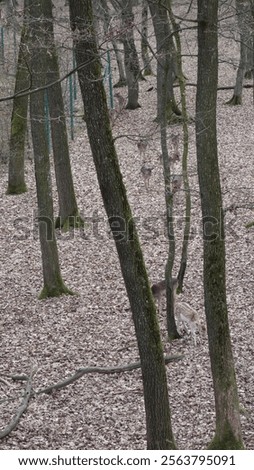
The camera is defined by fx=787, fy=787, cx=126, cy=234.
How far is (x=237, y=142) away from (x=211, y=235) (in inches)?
662

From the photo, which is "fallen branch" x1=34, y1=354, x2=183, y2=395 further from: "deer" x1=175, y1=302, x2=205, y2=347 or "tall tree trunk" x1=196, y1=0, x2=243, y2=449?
"tall tree trunk" x1=196, y1=0, x2=243, y2=449

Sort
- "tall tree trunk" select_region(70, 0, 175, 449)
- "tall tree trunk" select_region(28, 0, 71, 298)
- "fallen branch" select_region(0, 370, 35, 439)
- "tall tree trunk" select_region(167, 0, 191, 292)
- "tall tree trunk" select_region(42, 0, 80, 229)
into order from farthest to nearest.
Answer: "tall tree trunk" select_region(42, 0, 80, 229), "tall tree trunk" select_region(28, 0, 71, 298), "tall tree trunk" select_region(167, 0, 191, 292), "fallen branch" select_region(0, 370, 35, 439), "tall tree trunk" select_region(70, 0, 175, 449)

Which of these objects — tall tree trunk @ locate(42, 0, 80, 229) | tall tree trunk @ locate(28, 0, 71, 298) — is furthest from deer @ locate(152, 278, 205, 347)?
tall tree trunk @ locate(42, 0, 80, 229)

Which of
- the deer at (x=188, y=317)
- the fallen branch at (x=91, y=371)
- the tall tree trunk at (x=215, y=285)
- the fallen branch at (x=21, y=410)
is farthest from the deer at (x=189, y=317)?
the tall tree trunk at (x=215, y=285)

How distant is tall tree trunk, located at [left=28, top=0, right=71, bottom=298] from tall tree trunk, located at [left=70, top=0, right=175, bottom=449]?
16.9 ft

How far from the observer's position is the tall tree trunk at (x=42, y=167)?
46.3 ft

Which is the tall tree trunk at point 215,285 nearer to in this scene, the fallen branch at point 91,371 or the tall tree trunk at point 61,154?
the fallen branch at point 91,371

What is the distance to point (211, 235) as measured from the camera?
946cm

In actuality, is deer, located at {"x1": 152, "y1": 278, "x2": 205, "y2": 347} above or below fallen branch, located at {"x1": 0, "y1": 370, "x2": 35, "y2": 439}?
above

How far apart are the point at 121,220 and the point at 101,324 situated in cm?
619

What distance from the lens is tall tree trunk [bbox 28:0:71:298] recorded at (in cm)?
1412

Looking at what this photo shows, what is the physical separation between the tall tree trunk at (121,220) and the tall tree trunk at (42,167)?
5.15 meters

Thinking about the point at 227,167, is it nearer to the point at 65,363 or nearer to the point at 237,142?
the point at 237,142
